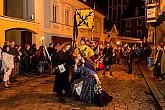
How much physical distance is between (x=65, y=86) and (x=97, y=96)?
1.43 m

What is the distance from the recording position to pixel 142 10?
60.1 meters

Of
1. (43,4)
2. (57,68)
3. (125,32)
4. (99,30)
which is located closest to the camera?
(57,68)

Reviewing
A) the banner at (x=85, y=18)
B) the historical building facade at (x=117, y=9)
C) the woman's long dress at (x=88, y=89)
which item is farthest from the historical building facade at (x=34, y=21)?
the historical building facade at (x=117, y=9)

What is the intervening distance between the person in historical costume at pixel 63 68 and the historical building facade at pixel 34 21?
8.06 metres

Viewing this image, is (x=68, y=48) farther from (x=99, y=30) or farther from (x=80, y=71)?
(x=99, y=30)

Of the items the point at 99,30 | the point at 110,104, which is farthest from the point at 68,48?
the point at 99,30

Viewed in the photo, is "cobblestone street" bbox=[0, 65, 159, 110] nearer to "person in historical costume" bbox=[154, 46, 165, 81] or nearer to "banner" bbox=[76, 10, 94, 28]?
"person in historical costume" bbox=[154, 46, 165, 81]

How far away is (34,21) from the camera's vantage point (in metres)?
19.3

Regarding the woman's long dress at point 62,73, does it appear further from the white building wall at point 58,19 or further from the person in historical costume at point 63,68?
the white building wall at point 58,19

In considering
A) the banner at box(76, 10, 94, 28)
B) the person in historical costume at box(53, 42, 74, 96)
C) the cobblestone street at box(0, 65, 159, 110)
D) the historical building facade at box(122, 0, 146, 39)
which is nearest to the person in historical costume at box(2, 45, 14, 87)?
the cobblestone street at box(0, 65, 159, 110)

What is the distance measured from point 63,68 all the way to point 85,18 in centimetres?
1130

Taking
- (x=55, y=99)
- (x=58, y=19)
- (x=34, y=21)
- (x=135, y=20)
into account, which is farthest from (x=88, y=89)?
(x=135, y=20)

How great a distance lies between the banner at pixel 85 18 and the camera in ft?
64.3

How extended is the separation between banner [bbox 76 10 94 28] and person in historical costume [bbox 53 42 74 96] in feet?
34.0
